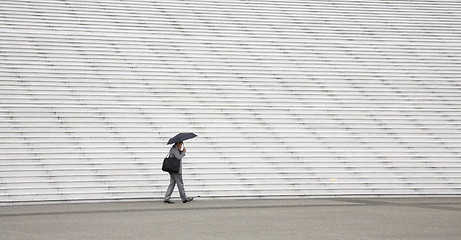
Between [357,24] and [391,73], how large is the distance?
2.70 m

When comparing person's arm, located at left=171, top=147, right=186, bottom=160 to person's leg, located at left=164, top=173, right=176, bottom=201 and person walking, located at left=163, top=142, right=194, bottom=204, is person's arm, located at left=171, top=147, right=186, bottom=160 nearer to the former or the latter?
person walking, located at left=163, top=142, right=194, bottom=204

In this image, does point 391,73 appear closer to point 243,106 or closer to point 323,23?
point 323,23

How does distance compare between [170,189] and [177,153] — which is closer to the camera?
[170,189]

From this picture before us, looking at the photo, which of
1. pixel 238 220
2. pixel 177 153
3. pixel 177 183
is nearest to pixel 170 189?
pixel 177 183

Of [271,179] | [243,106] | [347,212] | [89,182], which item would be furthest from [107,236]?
[243,106]

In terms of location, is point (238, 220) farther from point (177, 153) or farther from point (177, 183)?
point (177, 153)

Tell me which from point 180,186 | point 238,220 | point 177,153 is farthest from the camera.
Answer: point 177,153

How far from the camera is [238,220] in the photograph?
850 centimetres

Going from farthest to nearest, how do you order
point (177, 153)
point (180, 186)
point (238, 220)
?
point (177, 153) < point (180, 186) < point (238, 220)

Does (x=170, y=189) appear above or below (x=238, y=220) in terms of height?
above

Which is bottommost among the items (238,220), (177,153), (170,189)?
(238,220)

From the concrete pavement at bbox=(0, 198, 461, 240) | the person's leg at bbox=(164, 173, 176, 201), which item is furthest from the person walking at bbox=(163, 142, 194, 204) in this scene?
the concrete pavement at bbox=(0, 198, 461, 240)

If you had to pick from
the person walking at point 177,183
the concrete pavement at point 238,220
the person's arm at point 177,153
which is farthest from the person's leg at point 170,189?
the person's arm at point 177,153

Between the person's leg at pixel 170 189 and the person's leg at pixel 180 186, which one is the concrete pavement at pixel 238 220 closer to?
the person's leg at pixel 180 186
